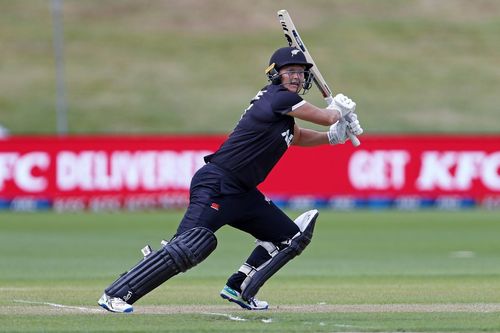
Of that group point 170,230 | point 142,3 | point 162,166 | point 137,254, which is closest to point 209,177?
point 137,254

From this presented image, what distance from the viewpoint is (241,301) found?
1005 cm

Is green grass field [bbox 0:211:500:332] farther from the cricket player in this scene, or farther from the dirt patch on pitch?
the cricket player

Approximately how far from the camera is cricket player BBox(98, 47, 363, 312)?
9.23 metres

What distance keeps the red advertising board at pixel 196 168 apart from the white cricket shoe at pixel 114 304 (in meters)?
18.4

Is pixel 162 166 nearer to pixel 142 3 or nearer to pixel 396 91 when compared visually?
pixel 396 91

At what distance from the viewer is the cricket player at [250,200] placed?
9.23m

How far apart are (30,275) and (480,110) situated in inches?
1389

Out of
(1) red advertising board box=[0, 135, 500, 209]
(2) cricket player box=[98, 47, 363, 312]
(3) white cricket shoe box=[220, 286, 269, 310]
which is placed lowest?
(3) white cricket shoe box=[220, 286, 269, 310]

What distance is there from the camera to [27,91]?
49.1 meters

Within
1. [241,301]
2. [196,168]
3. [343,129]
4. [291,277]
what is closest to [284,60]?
[343,129]

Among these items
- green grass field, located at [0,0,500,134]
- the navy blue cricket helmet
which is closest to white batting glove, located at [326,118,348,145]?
the navy blue cricket helmet

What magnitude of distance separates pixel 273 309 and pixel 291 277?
4591mm

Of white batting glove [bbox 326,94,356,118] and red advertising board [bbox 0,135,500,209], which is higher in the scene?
red advertising board [bbox 0,135,500,209]

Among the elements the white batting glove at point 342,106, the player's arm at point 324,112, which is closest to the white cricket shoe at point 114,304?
the player's arm at point 324,112
